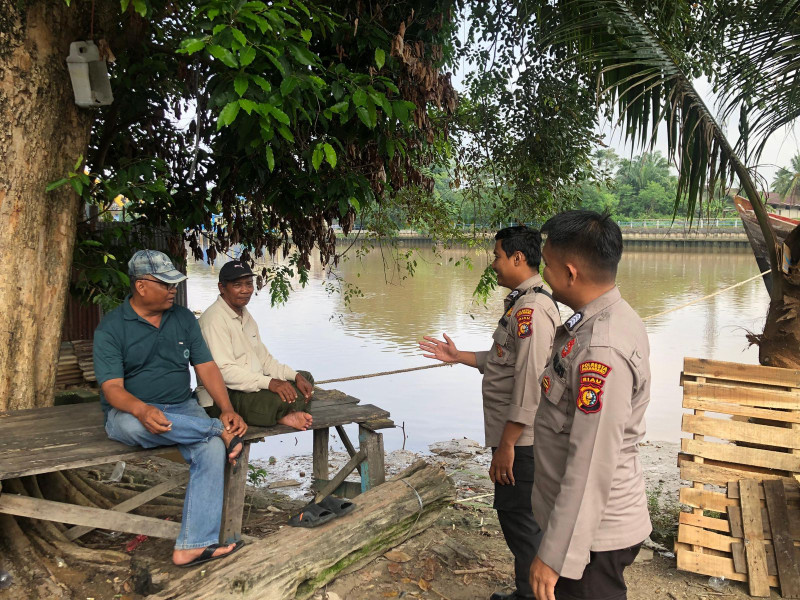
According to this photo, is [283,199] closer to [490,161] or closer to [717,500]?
[490,161]

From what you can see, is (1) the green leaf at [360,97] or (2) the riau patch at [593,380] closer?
(2) the riau patch at [593,380]

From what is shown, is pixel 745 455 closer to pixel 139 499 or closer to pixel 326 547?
pixel 326 547

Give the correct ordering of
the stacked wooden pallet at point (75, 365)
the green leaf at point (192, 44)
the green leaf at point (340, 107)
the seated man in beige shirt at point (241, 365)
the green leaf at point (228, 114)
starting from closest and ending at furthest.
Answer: the green leaf at point (192, 44) < the green leaf at point (228, 114) < the green leaf at point (340, 107) < the seated man in beige shirt at point (241, 365) < the stacked wooden pallet at point (75, 365)

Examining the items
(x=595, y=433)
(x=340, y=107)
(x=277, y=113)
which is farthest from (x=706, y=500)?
(x=277, y=113)

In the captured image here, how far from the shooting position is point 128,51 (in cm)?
457

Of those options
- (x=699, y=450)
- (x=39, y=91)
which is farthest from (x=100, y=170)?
(x=699, y=450)

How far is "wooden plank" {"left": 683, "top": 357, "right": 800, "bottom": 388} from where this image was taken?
3725mm

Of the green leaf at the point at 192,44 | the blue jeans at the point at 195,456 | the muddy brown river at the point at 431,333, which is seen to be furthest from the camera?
the muddy brown river at the point at 431,333

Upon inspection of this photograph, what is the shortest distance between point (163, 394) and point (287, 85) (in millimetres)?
1581

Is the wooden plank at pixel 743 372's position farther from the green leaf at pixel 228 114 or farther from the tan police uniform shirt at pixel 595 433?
the green leaf at pixel 228 114

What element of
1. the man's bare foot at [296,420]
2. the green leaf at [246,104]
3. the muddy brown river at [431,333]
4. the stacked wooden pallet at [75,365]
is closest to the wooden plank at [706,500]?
the muddy brown river at [431,333]

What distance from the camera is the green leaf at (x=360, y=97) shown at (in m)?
3.15

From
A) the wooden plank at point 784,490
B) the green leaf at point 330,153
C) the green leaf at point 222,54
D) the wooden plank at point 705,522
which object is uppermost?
the green leaf at point 222,54

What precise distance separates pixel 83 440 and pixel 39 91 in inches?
72.4
